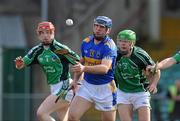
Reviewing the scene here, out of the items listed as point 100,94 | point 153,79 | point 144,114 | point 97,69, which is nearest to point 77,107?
point 100,94

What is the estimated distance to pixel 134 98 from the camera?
16516 millimetres

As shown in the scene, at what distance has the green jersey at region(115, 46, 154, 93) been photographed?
16297mm

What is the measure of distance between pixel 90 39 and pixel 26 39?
11052 mm

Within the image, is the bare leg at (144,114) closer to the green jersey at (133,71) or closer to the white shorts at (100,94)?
the green jersey at (133,71)

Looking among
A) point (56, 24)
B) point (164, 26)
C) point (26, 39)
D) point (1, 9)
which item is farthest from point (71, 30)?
point (164, 26)

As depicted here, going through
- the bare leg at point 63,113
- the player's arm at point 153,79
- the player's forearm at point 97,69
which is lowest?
the bare leg at point 63,113

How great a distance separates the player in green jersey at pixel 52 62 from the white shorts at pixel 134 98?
3.05 ft

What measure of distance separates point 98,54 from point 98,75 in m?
0.40

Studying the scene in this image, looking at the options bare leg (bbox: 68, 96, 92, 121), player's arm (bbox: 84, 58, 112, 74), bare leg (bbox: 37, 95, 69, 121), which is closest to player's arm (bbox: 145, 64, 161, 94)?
player's arm (bbox: 84, 58, 112, 74)

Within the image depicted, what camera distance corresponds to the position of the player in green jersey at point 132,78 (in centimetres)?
1627

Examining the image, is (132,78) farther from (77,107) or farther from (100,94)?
(77,107)

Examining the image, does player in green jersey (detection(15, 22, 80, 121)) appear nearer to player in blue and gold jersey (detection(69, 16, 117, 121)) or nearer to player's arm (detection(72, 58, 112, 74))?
player in blue and gold jersey (detection(69, 16, 117, 121))

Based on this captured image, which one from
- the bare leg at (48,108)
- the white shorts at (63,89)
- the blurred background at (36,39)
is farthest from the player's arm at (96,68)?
the blurred background at (36,39)

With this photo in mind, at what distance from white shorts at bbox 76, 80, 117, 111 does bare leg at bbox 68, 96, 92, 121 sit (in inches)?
3.2
